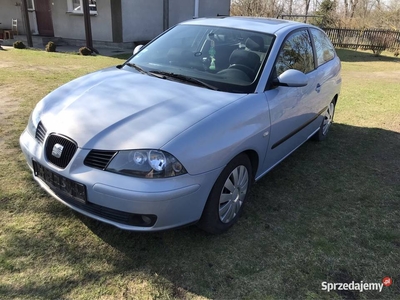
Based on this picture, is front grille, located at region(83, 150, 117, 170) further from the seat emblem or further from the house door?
the house door

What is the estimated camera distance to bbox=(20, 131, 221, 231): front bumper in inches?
85.9

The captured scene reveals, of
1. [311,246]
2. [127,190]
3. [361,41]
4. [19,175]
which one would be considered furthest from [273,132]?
[361,41]

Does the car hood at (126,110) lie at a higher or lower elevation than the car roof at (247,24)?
lower

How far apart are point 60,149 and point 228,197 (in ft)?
4.37

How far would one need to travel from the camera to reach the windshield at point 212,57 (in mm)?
3082

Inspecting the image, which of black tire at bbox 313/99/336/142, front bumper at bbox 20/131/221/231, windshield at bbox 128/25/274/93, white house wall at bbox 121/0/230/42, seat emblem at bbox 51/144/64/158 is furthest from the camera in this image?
white house wall at bbox 121/0/230/42

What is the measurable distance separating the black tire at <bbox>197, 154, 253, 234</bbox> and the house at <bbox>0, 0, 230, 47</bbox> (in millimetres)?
12848

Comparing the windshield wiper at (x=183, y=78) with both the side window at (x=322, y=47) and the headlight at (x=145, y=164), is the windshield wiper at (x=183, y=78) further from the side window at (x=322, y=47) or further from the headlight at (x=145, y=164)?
the side window at (x=322, y=47)

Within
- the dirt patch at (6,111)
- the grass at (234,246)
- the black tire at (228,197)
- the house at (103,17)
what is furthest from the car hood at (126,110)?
the house at (103,17)

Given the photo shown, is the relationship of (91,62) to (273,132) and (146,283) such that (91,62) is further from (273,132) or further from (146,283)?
(146,283)

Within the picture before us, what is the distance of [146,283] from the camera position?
7.52 ft

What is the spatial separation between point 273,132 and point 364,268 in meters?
1.33

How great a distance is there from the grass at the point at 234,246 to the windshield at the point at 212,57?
1243 mm

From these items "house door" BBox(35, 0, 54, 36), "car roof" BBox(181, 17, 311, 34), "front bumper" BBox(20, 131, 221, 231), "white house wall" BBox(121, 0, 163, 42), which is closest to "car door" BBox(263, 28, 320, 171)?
"car roof" BBox(181, 17, 311, 34)
